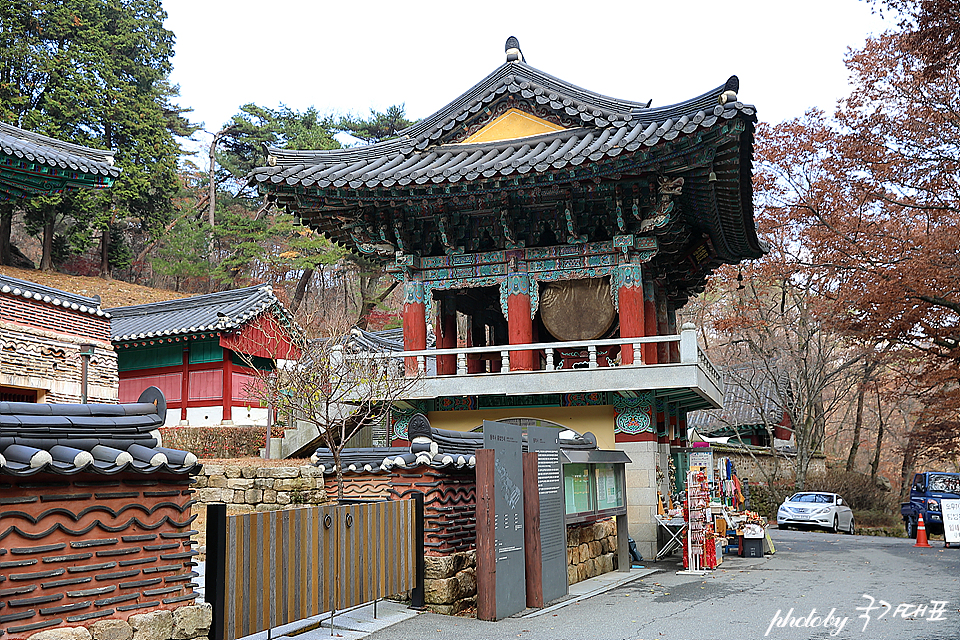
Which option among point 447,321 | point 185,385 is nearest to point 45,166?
point 447,321

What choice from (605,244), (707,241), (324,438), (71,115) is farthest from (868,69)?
(71,115)

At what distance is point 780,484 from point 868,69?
53.8 ft

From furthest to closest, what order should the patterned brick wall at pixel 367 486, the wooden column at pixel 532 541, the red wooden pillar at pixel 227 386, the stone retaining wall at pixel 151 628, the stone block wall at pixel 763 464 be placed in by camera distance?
the stone block wall at pixel 763 464 → the red wooden pillar at pixel 227 386 → the wooden column at pixel 532 541 → the patterned brick wall at pixel 367 486 → the stone retaining wall at pixel 151 628

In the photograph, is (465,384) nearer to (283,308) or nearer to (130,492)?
(130,492)

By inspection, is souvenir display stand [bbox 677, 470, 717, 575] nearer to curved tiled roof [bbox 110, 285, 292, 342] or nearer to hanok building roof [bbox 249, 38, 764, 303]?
hanok building roof [bbox 249, 38, 764, 303]

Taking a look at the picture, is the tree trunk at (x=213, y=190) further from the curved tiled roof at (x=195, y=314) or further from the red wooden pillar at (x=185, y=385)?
the red wooden pillar at (x=185, y=385)

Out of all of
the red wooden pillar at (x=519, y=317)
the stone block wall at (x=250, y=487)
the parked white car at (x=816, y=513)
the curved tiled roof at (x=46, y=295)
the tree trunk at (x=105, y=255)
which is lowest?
the parked white car at (x=816, y=513)

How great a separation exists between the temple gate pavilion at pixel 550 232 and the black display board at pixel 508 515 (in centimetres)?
575

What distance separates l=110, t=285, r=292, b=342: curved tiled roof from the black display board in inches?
688

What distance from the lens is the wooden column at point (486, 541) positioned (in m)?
9.22

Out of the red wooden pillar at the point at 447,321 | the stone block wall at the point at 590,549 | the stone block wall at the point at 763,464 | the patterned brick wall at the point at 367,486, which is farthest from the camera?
the stone block wall at the point at 763,464

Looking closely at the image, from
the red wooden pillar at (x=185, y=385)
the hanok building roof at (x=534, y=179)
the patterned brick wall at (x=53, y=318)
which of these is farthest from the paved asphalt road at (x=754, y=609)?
the red wooden pillar at (x=185, y=385)

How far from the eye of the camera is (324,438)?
62.6ft

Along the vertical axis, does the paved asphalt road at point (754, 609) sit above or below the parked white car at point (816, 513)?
above
